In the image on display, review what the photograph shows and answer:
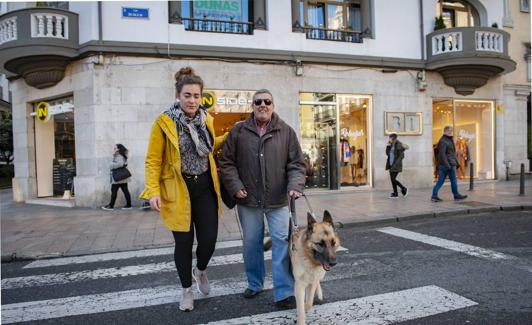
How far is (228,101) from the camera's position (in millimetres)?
13211

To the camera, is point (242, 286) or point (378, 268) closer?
point (242, 286)

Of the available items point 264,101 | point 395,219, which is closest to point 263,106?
point 264,101

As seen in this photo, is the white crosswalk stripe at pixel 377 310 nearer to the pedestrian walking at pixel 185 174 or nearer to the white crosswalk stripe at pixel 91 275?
the pedestrian walking at pixel 185 174

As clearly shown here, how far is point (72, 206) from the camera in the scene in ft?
40.8

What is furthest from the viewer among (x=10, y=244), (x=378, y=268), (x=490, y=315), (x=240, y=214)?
(x=10, y=244)

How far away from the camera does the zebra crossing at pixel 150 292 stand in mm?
3748

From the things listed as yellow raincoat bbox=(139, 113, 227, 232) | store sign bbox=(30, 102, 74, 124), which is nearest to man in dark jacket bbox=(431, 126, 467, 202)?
yellow raincoat bbox=(139, 113, 227, 232)

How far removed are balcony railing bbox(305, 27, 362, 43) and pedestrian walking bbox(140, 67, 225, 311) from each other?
36.8 ft

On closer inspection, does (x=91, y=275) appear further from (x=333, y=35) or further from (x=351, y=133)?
(x=333, y=35)

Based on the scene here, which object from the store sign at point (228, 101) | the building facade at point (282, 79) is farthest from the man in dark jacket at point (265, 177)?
the store sign at point (228, 101)

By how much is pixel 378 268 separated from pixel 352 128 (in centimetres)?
1025

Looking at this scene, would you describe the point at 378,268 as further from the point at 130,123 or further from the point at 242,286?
the point at 130,123

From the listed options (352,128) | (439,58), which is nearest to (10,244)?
(352,128)

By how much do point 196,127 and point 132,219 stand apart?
6.55 m
